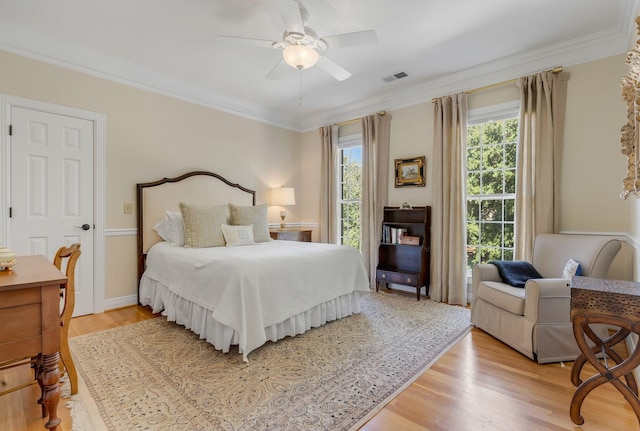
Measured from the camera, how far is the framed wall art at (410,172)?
4.09 metres

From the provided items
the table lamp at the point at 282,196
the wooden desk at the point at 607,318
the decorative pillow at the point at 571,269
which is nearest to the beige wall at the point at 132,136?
the table lamp at the point at 282,196

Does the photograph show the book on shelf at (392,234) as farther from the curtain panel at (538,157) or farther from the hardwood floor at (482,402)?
the hardwood floor at (482,402)

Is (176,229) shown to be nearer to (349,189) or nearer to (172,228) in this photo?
(172,228)

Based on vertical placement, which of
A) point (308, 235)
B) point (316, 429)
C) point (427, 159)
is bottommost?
point (316, 429)

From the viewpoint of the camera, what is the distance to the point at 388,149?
14.6 ft

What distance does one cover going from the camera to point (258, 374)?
2082mm

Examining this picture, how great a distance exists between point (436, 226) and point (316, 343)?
2.21 m

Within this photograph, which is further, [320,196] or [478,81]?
[320,196]

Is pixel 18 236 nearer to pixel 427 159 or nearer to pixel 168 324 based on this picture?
pixel 168 324

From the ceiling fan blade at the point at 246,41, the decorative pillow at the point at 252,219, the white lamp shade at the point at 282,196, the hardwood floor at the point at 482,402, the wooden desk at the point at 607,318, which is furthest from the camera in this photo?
the white lamp shade at the point at 282,196

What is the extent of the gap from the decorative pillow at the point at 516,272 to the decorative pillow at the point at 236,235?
262cm

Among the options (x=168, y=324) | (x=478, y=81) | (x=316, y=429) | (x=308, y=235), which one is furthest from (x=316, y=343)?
(x=478, y=81)

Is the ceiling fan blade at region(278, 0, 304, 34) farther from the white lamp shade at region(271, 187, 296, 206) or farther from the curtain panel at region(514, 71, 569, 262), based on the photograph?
the white lamp shade at region(271, 187, 296, 206)

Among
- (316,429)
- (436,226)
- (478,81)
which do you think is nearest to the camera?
(316,429)
